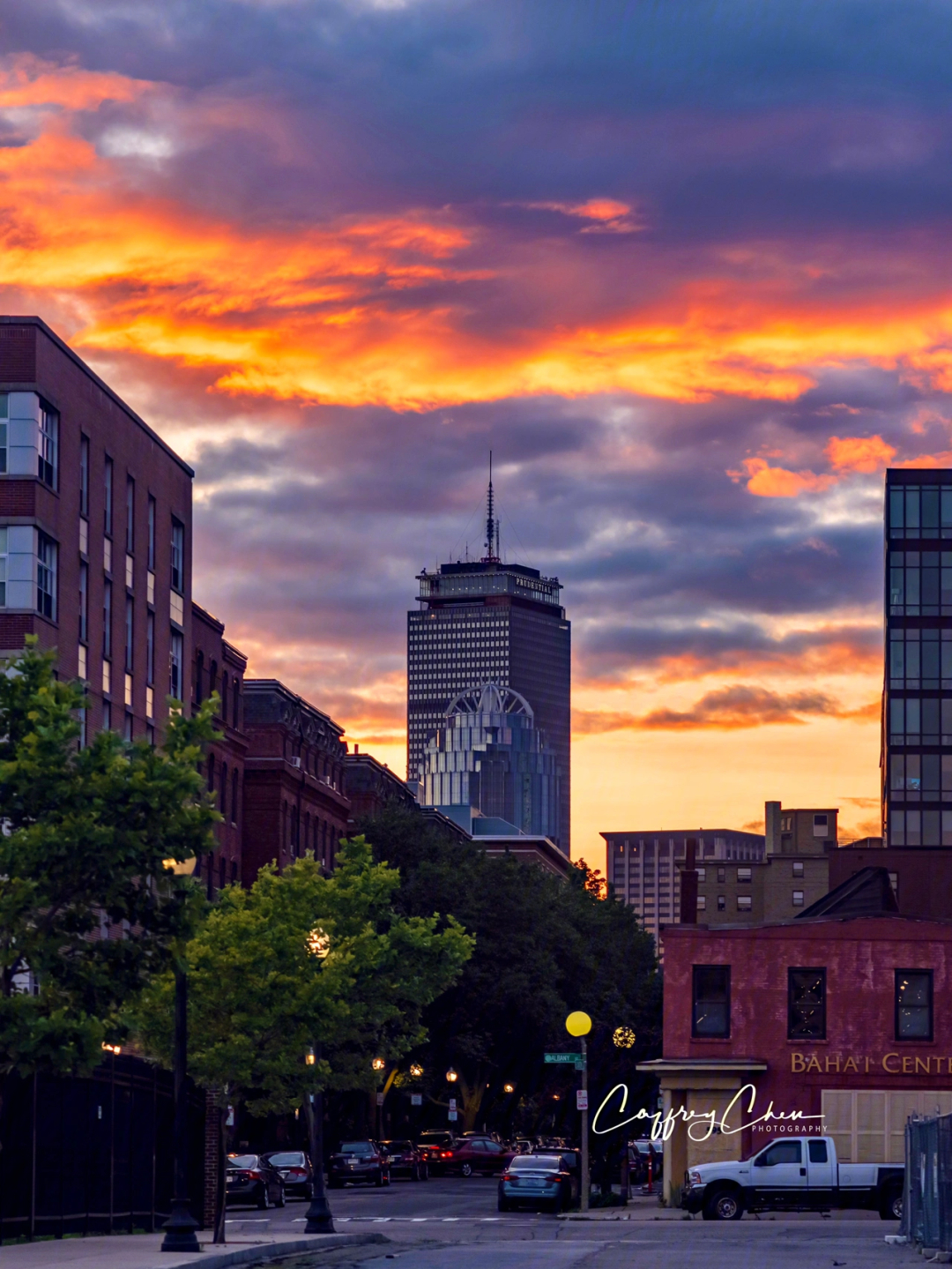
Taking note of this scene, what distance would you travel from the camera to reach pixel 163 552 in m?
72.1

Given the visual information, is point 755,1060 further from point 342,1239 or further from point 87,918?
point 87,918

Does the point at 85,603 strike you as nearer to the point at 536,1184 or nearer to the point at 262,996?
the point at 536,1184

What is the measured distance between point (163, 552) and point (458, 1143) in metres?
27.3

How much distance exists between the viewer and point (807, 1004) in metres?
58.1

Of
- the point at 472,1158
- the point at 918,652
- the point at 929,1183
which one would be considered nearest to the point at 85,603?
the point at 472,1158

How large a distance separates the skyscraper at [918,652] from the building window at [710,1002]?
9531cm

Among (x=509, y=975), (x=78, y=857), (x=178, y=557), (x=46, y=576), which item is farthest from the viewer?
(x=509, y=975)

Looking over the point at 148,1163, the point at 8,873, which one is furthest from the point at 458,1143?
the point at 8,873

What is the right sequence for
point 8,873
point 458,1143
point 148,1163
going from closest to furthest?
point 8,873 < point 148,1163 < point 458,1143

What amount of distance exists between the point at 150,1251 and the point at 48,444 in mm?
33278

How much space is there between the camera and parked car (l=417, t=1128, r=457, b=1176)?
261 feet

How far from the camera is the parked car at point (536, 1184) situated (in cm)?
5041

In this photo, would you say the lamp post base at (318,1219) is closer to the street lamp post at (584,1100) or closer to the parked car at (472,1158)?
the street lamp post at (584,1100)

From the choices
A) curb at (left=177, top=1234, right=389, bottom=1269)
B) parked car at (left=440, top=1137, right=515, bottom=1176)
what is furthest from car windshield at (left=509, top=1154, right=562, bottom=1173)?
parked car at (left=440, top=1137, right=515, bottom=1176)
